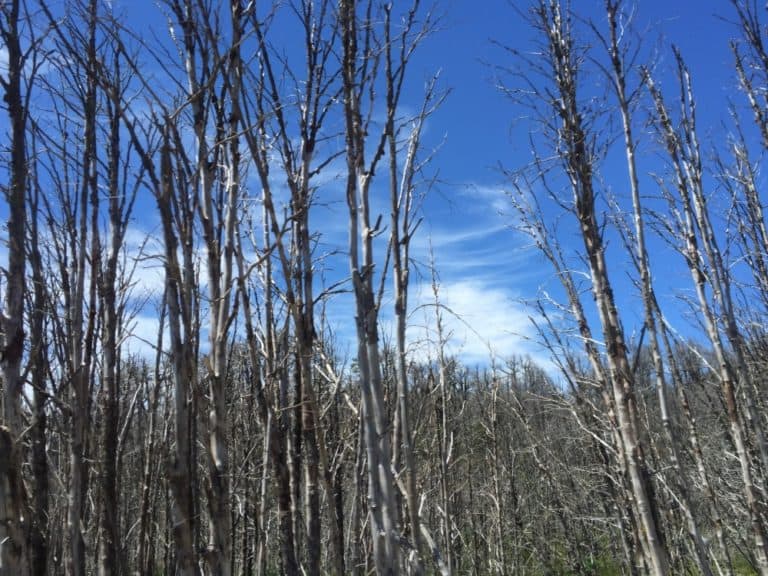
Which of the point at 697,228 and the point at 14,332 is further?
the point at 697,228

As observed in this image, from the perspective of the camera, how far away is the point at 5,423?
3797 millimetres

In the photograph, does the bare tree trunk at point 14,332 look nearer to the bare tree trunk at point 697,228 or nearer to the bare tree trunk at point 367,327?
the bare tree trunk at point 367,327

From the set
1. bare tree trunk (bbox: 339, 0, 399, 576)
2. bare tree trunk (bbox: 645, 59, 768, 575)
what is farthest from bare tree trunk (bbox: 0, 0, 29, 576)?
bare tree trunk (bbox: 645, 59, 768, 575)

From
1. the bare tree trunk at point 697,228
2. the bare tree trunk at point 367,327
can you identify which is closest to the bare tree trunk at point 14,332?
the bare tree trunk at point 367,327

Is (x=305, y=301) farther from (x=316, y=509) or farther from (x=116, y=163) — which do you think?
(x=116, y=163)

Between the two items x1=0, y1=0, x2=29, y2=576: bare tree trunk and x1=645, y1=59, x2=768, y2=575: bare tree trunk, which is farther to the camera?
→ x1=645, y1=59, x2=768, y2=575: bare tree trunk

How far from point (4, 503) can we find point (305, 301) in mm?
2253

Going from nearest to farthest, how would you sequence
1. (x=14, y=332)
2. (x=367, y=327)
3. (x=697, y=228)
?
(x=367, y=327) → (x=14, y=332) → (x=697, y=228)

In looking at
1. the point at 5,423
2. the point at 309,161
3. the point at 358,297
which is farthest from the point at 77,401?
the point at 358,297

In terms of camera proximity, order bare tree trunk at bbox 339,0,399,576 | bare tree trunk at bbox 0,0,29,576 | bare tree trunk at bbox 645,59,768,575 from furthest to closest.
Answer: bare tree trunk at bbox 645,59,768,575 → bare tree trunk at bbox 0,0,29,576 → bare tree trunk at bbox 339,0,399,576

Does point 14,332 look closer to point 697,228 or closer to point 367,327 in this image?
point 367,327

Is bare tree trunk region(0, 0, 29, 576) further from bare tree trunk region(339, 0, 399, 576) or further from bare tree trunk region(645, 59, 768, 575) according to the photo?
bare tree trunk region(645, 59, 768, 575)

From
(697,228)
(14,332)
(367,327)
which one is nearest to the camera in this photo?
(367,327)

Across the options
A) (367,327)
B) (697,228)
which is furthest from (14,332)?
(697,228)
